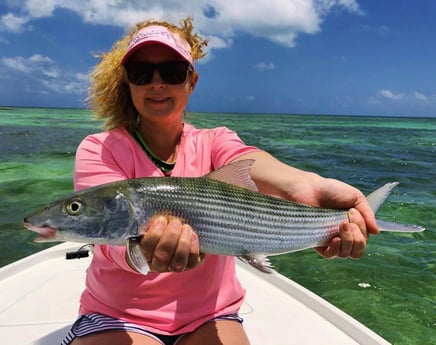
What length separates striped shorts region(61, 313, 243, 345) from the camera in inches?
105

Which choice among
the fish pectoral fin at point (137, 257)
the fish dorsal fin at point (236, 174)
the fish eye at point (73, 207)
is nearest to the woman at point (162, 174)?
the fish pectoral fin at point (137, 257)

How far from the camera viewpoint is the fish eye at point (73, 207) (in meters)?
2.20

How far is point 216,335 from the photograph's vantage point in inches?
109

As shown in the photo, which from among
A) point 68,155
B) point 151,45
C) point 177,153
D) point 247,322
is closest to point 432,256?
point 247,322

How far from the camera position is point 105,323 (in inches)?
106

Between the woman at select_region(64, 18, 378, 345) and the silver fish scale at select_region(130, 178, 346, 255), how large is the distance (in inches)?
4.1

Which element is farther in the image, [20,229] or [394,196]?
[394,196]

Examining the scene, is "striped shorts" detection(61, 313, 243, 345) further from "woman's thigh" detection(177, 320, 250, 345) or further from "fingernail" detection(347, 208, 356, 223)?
"fingernail" detection(347, 208, 356, 223)

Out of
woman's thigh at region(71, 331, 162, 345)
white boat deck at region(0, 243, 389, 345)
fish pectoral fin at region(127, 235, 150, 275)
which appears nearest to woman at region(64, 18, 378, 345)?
woman's thigh at region(71, 331, 162, 345)

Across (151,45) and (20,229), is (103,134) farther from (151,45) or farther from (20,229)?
(20,229)

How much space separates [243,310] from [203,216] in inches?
79.7

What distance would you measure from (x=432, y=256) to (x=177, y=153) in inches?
246

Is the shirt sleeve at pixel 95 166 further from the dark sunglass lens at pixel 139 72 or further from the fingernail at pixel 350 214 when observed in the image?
the fingernail at pixel 350 214

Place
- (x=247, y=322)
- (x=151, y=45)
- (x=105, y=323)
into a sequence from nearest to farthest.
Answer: (x=105, y=323) → (x=151, y=45) → (x=247, y=322)
